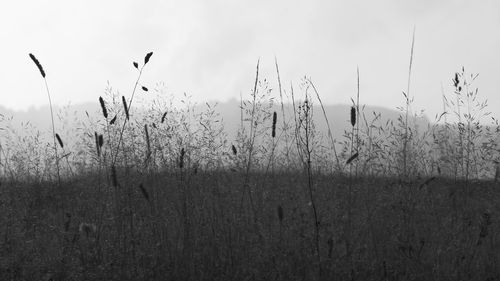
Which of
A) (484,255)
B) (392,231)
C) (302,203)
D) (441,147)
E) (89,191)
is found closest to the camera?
(484,255)

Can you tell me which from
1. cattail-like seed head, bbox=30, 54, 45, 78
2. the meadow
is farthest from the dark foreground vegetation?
cattail-like seed head, bbox=30, 54, 45, 78

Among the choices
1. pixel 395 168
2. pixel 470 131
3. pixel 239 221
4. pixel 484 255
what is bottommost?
pixel 484 255

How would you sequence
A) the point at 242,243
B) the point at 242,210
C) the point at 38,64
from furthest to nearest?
the point at 242,210, the point at 242,243, the point at 38,64

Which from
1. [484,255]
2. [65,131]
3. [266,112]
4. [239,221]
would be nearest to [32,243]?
[239,221]

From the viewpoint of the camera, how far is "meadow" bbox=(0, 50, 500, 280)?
288 cm

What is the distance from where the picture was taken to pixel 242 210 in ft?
13.7

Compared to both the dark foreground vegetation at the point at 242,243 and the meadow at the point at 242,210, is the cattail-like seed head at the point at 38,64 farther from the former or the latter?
the dark foreground vegetation at the point at 242,243

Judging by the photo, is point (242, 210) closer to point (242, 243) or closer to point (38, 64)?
point (242, 243)

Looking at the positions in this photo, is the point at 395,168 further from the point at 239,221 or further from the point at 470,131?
the point at 239,221

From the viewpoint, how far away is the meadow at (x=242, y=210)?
113 inches

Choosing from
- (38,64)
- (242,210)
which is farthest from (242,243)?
Answer: (38,64)

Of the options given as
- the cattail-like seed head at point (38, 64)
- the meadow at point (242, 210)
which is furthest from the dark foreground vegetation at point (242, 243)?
the cattail-like seed head at point (38, 64)

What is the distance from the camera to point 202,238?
3.20 metres

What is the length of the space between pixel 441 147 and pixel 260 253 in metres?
4.16
